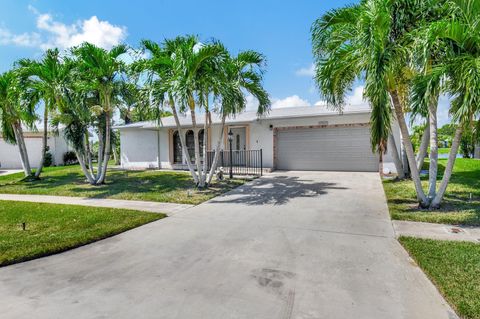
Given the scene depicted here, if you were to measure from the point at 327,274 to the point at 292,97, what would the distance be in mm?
20014

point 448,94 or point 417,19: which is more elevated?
point 417,19

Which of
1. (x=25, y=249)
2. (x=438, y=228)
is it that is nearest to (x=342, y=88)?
(x=438, y=228)

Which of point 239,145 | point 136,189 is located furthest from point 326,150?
point 136,189

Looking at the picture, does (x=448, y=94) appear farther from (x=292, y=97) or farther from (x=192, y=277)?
(x=292, y=97)

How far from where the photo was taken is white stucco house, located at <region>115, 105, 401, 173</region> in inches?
541

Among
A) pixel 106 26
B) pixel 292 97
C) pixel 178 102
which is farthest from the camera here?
pixel 292 97

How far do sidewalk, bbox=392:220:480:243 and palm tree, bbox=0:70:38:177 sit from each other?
1350cm

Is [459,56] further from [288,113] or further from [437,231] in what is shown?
[288,113]

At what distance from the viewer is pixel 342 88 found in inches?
338

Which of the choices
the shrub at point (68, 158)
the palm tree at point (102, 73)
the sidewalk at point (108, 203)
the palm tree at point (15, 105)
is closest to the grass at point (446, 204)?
the sidewalk at point (108, 203)

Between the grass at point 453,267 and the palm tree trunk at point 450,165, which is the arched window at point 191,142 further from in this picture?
the grass at point 453,267

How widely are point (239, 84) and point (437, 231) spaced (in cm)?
745

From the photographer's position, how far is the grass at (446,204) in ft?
19.2

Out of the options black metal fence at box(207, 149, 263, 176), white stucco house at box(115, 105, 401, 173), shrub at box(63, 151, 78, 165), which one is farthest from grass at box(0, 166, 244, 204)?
shrub at box(63, 151, 78, 165)
